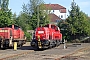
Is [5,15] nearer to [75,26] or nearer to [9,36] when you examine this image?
[75,26]

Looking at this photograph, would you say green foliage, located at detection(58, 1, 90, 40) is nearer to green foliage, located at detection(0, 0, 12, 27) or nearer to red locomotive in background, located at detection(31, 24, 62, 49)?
green foliage, located at detection(0, 0, 12, 27)

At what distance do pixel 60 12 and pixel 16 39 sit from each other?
12696 cm

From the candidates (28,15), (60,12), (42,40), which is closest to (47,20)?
(28,15)

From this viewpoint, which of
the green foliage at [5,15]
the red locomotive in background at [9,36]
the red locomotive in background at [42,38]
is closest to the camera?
the red locomotive in background at [42,38]

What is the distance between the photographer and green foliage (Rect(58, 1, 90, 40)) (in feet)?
194

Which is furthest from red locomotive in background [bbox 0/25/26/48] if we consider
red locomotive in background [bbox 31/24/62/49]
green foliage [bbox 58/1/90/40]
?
green foliage [bbox 58/1/90/40]

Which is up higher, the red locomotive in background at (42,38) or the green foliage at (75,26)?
the green foliage at (75,26)

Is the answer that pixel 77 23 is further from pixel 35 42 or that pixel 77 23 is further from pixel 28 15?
pixel 35 42

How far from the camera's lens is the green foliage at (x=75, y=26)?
59.1 metres

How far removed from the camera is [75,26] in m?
59.5

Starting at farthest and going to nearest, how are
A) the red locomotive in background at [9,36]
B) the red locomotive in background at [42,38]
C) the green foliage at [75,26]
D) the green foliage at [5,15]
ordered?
the green foliage at [75,26] → the green foliage at [5,15] → the red locomotive in background at [9,36] → the red locomotive in background at [42,38]

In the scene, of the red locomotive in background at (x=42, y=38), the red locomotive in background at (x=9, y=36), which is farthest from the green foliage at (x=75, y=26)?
the red locomotive in background at (x=42, y=38)

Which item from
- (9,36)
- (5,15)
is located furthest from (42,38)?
(5,15)

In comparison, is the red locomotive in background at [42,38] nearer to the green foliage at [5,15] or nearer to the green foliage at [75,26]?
the green foliage at [5,15]
